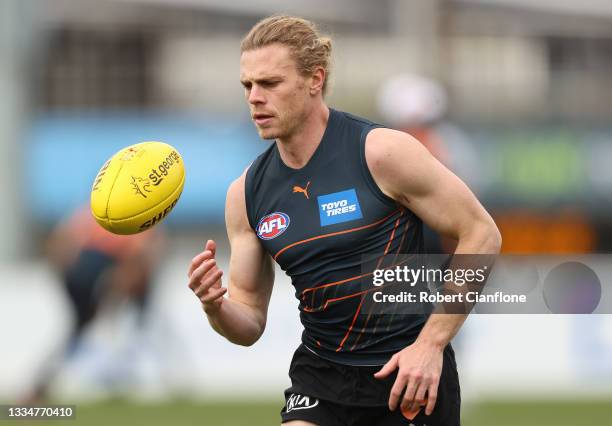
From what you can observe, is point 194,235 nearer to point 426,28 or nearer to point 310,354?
point 426,28

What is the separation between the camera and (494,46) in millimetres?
18203

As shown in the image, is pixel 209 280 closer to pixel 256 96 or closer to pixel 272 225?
pixel 272 225

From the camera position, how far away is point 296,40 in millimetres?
5055

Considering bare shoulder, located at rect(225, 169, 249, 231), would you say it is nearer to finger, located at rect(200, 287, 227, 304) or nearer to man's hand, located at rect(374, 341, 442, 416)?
finger, located at rect(200, 287, 227, 304)

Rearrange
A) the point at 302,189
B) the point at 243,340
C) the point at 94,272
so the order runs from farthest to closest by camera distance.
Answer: the point at 94,272 → the point at 243,340 → the point at 302,189

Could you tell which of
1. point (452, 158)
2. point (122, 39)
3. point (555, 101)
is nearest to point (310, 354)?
point (452, 158)

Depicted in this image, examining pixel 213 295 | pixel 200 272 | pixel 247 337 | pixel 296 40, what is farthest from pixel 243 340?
pixel 296 40

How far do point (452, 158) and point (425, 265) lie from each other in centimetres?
465

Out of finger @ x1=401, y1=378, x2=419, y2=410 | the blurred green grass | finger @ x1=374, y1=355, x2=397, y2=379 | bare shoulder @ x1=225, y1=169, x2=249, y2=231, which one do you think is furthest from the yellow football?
the blurred green grass

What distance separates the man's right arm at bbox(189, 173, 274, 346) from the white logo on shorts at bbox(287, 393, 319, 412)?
0.33 m

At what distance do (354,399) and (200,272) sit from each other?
83 cm

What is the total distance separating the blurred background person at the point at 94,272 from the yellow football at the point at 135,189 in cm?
590

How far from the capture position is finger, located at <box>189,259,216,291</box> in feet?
15.6

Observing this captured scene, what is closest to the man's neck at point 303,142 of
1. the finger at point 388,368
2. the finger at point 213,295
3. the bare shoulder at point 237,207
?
the bare shoulder at point 237,207
